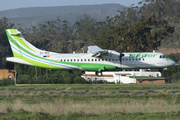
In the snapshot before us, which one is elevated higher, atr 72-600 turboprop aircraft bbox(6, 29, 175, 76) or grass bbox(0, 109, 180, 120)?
atr 72-600 turboprop aircraft bbox(6, 29, 175, 76)

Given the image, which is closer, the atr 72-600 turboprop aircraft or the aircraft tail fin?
the atr 72-600 turboprop aircraft

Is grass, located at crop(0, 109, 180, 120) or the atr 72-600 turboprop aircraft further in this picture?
the atr 72-600 turboprop aircraft

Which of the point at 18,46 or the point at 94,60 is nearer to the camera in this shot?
the point at 94,60

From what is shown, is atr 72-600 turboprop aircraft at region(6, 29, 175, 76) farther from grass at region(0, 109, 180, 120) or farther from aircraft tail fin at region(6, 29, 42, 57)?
grass at region(0, 109, 180, 120)

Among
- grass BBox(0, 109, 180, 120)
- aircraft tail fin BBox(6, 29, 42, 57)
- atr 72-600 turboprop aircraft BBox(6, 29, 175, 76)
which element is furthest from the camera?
aircraft tail fin BBox(6, 29, 42, 57)

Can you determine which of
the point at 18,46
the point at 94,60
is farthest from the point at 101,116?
the point at 18,46

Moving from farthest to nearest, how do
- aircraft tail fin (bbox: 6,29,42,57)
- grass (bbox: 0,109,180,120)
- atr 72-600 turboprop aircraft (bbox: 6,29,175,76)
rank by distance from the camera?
aircraft tail fin (bbox: 6,29,42,57)
atr 72-600 turboprop aircraft (bbox: 6,29,175,76)
grass (bbox: 0,109,180,120)

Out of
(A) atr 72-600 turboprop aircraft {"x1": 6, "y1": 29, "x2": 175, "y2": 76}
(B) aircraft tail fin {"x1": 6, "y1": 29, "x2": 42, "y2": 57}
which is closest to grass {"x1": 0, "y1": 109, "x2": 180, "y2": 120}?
(A) atr 72-600 turboprop aircraft {"x1": 6, "y1": 29, "x2": 175, "y2": 76}

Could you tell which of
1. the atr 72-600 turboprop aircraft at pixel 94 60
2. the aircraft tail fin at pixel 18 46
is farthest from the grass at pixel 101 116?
the aircraft tail fin at pixel 18 46

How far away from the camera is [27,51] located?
144 ft

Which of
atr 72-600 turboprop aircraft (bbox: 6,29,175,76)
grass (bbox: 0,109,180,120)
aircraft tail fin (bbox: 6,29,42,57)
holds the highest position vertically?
aircraft tail fin (bbox: 6,29,42,57)

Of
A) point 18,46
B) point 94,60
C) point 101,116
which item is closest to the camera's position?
point 101,116

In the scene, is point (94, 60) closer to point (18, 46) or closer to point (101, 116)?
point (18, 46)

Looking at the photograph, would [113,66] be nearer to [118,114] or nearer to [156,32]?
[118,114]
